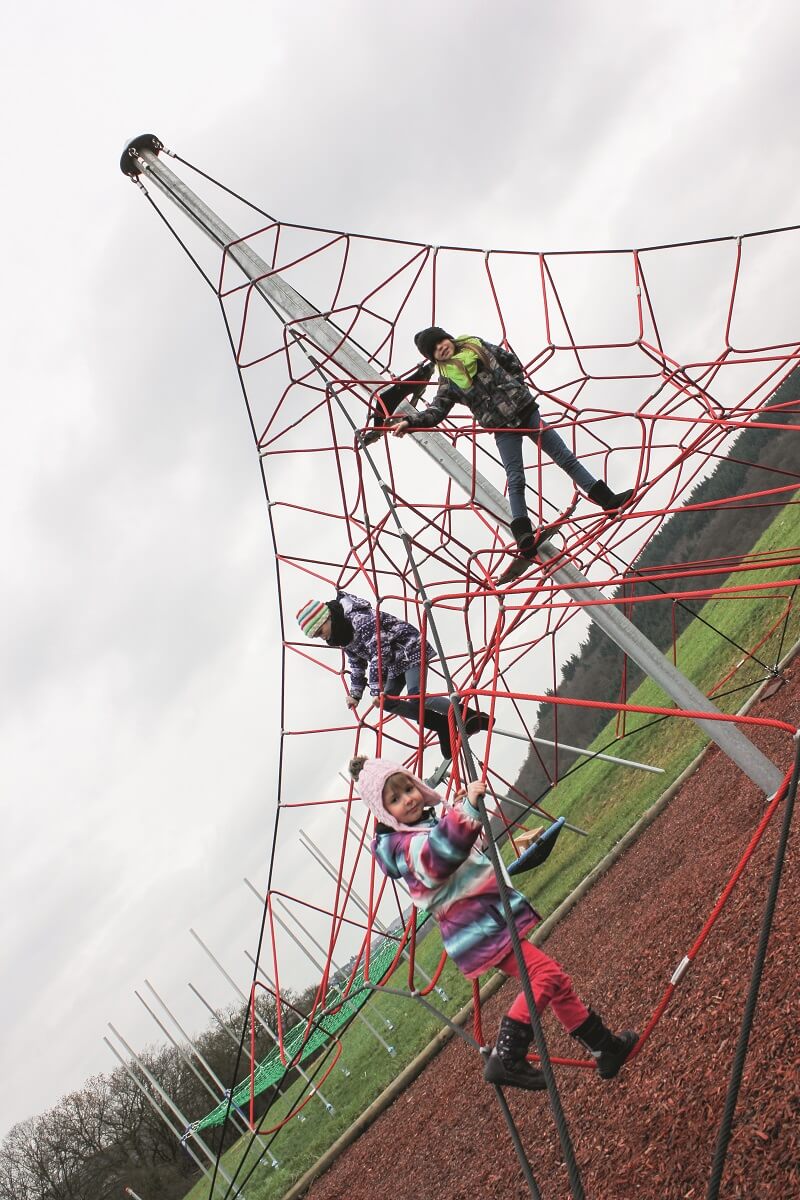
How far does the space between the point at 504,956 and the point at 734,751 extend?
7.40 feet

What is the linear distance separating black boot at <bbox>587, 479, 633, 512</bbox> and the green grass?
1.82 metres

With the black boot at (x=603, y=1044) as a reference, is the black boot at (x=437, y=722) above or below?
above

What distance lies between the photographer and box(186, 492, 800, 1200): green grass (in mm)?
8586

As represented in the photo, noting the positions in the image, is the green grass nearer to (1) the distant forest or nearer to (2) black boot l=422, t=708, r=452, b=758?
(2) black boot l=422, t=708, r=452, b=758

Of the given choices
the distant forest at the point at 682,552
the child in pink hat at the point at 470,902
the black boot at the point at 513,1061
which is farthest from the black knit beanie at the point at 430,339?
the distant forest at the point at 682,552

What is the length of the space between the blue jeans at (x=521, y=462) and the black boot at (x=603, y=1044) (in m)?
3.10

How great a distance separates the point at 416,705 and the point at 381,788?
2722mm

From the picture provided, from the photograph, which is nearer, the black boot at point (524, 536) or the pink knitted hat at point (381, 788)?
the pink knitted hat at point (381, 788)

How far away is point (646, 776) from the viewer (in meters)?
10.3

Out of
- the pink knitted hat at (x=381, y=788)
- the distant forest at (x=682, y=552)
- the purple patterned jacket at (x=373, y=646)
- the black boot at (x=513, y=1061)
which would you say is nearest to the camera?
the black boot at (x=513, y=1061)

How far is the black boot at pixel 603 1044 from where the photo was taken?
117 inches

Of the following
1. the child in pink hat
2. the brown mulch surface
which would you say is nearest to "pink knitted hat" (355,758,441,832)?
the child in pink hat

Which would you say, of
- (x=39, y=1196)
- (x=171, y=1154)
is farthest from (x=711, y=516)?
(x=39, y=1196)

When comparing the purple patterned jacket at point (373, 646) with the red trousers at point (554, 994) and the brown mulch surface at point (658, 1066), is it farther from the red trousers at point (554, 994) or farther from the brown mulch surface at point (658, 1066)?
the red trousers at point (554, 994)
